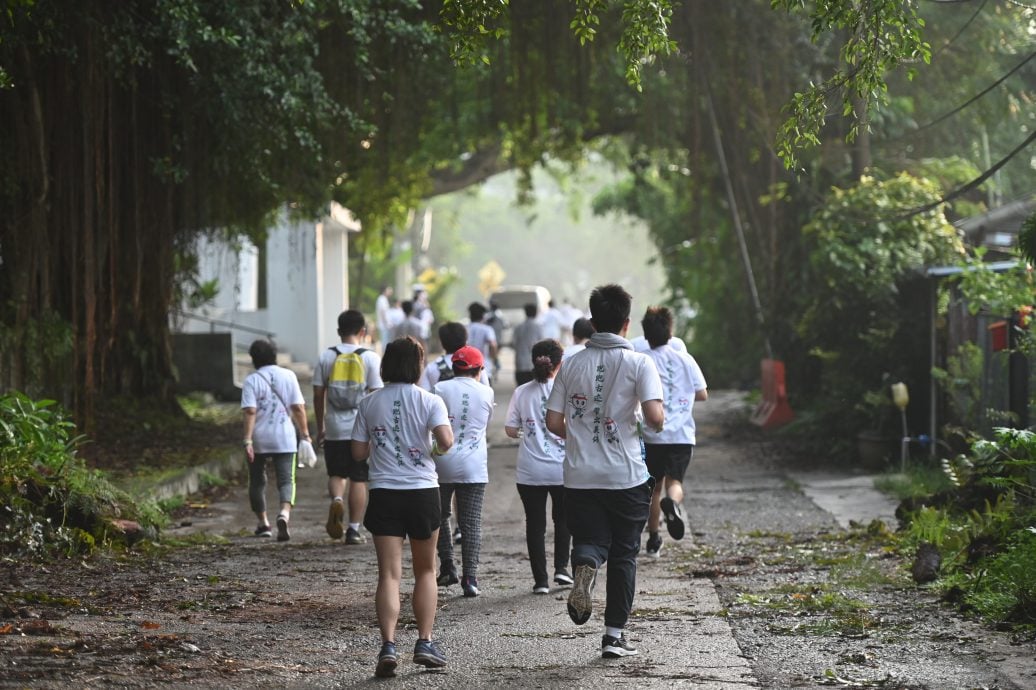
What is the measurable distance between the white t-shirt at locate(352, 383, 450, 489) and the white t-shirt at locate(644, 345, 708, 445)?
3.49m

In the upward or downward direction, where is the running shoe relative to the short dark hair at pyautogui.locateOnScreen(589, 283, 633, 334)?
downward

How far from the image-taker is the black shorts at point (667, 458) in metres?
9.95

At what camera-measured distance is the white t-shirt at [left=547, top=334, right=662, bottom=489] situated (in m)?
6.72

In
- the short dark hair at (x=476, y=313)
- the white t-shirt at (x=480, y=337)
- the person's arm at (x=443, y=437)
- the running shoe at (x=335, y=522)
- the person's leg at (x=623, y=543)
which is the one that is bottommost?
the running shoe at (x=335, y=522)

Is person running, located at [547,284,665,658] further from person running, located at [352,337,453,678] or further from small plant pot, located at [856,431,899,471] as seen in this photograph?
small plant pot, located at [856,431,899,471]

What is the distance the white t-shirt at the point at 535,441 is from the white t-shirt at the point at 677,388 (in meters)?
1.47

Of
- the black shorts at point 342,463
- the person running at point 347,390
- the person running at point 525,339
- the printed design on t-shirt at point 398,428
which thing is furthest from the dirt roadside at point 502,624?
the person running at point 525,339

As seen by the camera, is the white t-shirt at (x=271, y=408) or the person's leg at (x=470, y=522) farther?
the white t-shirt at (x=271, y=408)

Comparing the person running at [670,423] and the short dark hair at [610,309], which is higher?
the short dark hair at [610,309]

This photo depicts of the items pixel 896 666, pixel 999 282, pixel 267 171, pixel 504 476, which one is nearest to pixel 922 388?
pixel 999 282

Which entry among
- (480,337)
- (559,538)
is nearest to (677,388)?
(559,538)

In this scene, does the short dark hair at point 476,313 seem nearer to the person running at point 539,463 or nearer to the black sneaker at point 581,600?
the person running at point 539,463

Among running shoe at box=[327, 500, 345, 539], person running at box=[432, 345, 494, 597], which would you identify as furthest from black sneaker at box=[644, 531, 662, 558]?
running shoe at box=[327, 500, 345, 539]

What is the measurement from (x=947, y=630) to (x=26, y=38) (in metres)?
9.04
